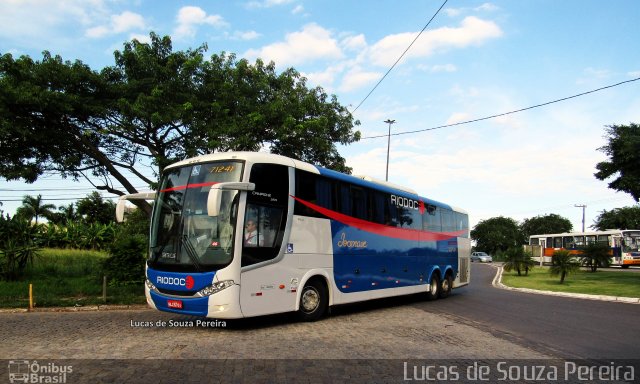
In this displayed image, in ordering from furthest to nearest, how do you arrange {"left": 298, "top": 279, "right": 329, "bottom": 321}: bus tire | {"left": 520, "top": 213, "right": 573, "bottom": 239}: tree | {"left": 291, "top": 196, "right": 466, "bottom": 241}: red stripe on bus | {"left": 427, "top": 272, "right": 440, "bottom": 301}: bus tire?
{"left": 520, "top": 213, "right": 573, "bottom": 239}: tree < {"left": 427, "top": 272, "right": 440, "bottom": 301}: bus tire < {"left": 291, "top": 196, "right": 466, "bottom": 241}: red stripe on bus < {"left": 298, "top": 279, "right": 329, "bottom": 321}: bus tire

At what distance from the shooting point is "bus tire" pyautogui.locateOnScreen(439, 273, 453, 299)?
1647 centimetres

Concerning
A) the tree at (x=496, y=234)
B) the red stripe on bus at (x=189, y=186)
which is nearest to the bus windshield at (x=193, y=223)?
the red stripe on bus at (x=189, y=186)

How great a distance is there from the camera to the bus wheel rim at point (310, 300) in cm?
995

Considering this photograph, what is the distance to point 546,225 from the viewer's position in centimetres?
10200

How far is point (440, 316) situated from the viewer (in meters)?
11.5

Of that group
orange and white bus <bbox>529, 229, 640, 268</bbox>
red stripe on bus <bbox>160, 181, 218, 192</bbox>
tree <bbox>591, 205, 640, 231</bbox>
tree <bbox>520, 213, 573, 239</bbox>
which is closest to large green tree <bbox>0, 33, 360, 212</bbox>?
red stripe on bus <bbox>160, 181, 218, 192</bbox>

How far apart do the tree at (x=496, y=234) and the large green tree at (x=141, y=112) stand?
308 ft

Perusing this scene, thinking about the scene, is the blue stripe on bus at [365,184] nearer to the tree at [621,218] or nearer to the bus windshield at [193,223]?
the bus windshield at [193,223]

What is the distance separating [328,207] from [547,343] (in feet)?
16.8

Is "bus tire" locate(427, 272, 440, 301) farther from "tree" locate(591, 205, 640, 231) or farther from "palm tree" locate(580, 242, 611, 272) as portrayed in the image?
"tree" locate(591, 205, 640, 231)

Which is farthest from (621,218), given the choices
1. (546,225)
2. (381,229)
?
(381,229)

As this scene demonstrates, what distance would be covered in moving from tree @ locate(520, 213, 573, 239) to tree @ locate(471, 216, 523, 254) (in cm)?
259

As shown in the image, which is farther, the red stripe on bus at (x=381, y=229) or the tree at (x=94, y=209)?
the tree at (x=94, y=209)

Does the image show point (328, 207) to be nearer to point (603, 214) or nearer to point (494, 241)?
point (603, 214)
